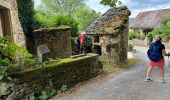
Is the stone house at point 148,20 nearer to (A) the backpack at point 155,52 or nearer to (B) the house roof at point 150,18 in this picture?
(B) the house roof at point 150,18

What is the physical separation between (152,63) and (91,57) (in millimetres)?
2485

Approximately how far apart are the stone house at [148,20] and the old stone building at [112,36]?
26243mm

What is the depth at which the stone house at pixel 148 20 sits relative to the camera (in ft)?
139

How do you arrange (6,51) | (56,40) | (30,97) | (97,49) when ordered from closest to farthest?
(6,51) < (30,97) < (56,40) < (97,49)

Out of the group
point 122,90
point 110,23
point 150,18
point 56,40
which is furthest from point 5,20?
point 150,18

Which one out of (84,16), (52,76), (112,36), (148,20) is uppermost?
(84,16)

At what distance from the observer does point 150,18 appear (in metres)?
44.9

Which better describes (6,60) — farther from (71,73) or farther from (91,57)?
(91,57)

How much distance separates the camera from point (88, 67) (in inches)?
413

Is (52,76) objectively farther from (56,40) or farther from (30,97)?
(56,40)

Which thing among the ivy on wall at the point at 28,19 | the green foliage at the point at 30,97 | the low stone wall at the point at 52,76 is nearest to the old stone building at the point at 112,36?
the low stone wall at the point at 52,76

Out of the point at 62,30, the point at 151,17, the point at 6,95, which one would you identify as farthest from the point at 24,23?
the point at 151,17

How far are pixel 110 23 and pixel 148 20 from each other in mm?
31408

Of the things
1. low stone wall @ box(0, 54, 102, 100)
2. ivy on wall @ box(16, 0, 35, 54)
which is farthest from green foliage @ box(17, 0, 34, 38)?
low stone wall @ box(0, 54, 102, 100)
